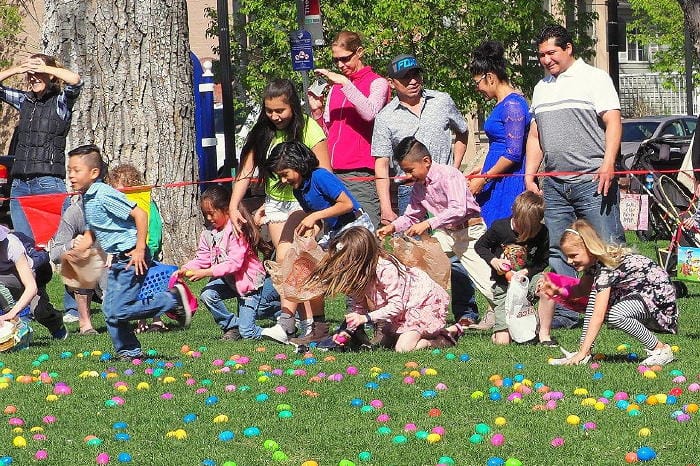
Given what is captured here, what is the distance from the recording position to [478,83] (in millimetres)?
9461

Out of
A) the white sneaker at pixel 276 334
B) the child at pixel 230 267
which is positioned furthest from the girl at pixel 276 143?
the white sneaker at pixel 276 334

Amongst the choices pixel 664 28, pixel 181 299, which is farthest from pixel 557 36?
pixel 664 28

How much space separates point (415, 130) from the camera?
9.59m

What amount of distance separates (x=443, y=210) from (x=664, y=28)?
126 ft

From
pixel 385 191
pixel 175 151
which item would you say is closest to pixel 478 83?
pixel 385 191

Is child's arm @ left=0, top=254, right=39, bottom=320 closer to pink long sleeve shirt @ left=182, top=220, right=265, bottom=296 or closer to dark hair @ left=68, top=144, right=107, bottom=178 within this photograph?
dark hair @ left=68, top=144, right=107, bottom=178

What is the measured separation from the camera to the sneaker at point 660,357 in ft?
24.9

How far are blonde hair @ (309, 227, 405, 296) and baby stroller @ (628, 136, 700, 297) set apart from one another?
9.63 ft

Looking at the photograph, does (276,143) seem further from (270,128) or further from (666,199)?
(666,199)

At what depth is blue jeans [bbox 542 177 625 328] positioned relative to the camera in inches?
349

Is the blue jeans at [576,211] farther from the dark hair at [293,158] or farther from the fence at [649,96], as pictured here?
the fence at [649,96]

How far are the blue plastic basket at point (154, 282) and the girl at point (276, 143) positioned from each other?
1013mm

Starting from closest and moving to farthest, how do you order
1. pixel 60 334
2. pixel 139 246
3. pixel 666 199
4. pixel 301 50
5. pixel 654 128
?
pixel 139 246 → pixel 60 334 → pixel 666 199 → pixel 301 50 → pixel 654 128

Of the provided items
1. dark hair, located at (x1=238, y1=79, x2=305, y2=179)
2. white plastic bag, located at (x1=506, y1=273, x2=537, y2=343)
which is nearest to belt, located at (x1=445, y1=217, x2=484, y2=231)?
white plastic bag, located at (x1=506, y1=273, x2=537, y2=343)
